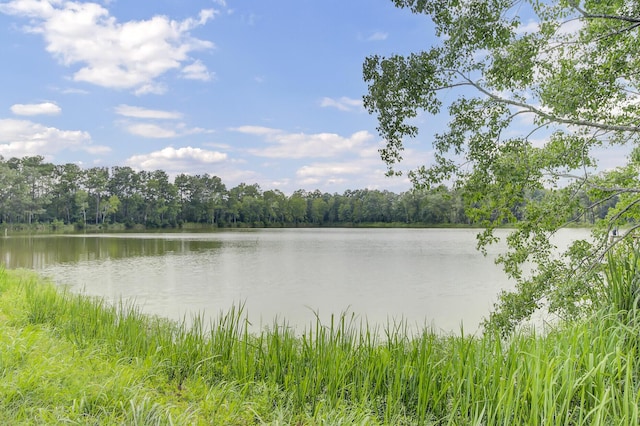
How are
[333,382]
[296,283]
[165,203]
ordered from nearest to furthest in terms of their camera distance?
[333,382] → [296,283] → [165,203]

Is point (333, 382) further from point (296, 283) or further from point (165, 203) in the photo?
point (165, 203)

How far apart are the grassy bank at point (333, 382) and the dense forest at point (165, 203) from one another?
50.4 metres

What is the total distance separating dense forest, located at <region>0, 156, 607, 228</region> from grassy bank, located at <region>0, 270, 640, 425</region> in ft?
165

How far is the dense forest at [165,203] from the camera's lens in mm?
58438

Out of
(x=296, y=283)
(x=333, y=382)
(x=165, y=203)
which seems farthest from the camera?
(x=165, y=203)

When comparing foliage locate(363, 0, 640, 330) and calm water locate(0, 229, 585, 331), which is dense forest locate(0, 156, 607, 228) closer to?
calm water locate(0, 229, 585, 331)

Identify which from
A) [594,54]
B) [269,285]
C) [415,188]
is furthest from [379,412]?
Answer: [269,285]

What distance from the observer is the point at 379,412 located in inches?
110

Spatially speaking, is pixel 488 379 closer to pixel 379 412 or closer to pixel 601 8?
pixel 379 412

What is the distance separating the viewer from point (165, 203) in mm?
73188

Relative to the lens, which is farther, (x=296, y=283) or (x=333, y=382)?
(x=296, y=283)

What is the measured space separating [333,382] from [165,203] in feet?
249

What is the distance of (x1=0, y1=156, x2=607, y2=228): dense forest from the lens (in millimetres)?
58438

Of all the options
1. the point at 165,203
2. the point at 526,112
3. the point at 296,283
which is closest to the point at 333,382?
the point at 526,112
